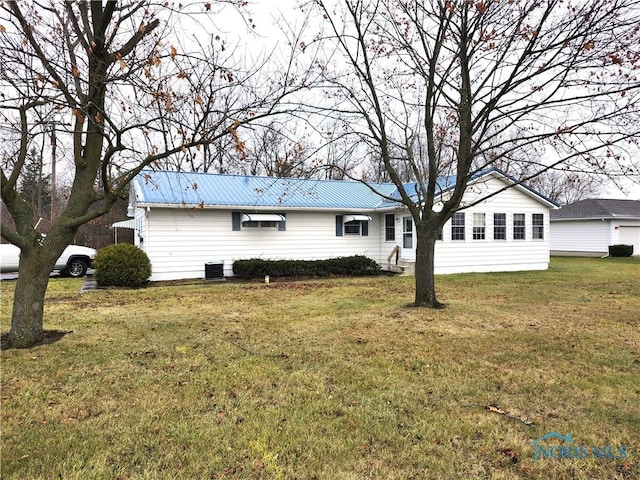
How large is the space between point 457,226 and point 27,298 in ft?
45.4

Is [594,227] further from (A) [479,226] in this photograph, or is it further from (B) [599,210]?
(A) [479,226]

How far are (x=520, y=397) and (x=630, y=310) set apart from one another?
616cm

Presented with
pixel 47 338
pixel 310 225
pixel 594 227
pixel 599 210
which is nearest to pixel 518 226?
pixel 310 225

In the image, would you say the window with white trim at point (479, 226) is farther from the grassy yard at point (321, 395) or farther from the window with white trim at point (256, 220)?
the grassy yard at point (321, 395)

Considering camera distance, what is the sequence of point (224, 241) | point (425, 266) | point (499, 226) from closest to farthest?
point (425, 266)
point (224, 241)
point (499, 226)

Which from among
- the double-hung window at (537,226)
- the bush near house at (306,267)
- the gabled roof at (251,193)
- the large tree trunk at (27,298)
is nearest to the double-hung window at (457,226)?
the gabled roof at (251,193)

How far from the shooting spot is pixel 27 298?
17.5 feet

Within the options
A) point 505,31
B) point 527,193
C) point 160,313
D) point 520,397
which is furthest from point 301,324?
point 527,193

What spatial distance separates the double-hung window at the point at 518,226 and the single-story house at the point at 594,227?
1235 centimetres

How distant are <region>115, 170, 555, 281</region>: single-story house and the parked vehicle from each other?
186 cm

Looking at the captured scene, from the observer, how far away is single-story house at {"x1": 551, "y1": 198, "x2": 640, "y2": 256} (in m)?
26.0

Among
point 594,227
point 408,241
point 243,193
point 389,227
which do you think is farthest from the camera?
point 594,227

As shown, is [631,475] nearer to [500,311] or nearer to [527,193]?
[500,311]

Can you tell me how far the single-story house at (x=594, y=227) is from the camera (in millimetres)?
26016
